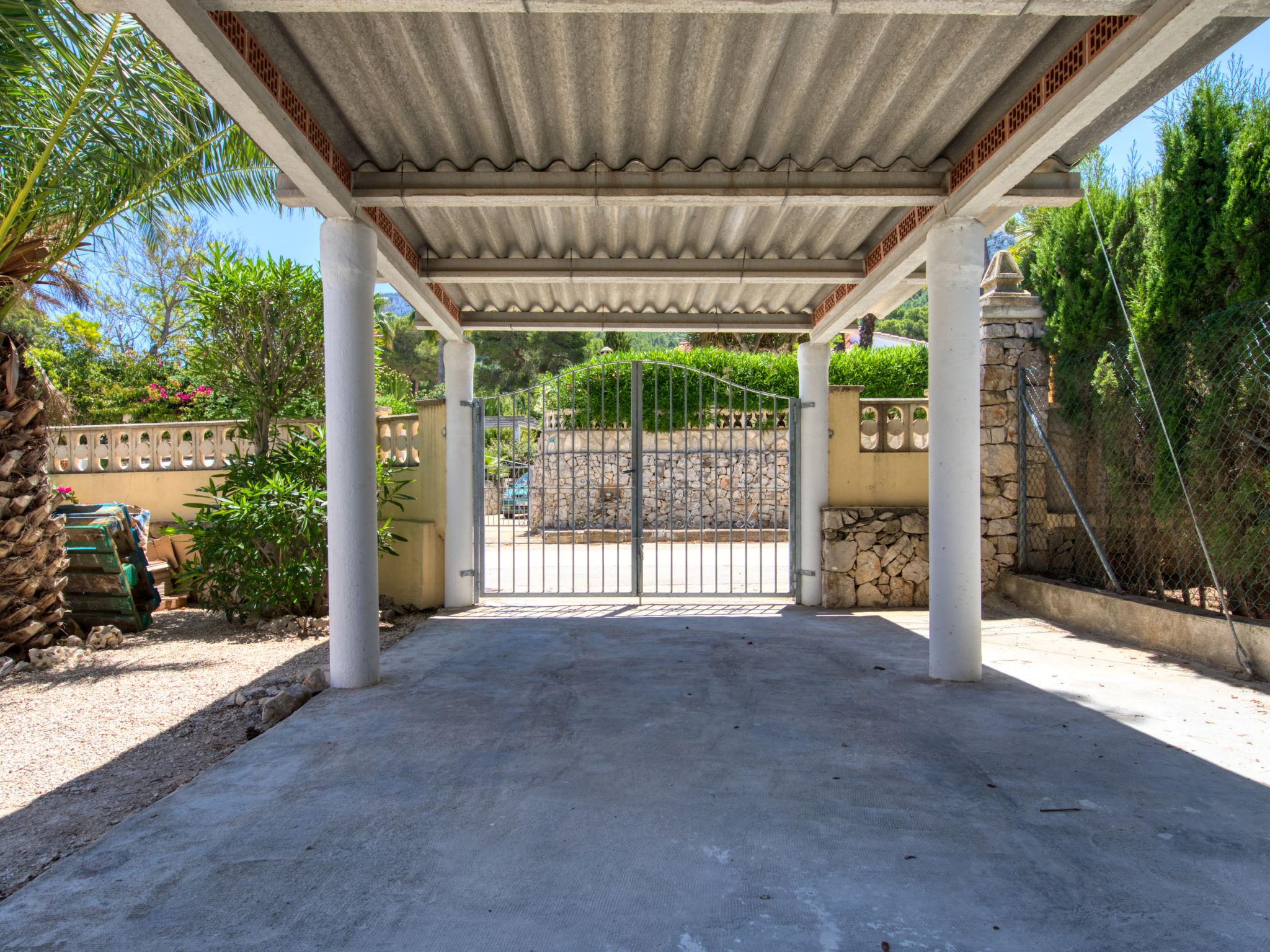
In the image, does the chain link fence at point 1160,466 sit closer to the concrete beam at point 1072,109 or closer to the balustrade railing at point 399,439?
the concrete beam at point 1072,109

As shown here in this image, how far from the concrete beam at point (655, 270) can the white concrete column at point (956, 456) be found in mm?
1829

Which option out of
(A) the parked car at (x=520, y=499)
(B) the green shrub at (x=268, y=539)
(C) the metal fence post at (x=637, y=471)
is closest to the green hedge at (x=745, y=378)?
(A) the parked car at (x=520, y=499)

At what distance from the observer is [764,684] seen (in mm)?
4688

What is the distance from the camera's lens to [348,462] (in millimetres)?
4637

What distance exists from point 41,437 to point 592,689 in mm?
4818

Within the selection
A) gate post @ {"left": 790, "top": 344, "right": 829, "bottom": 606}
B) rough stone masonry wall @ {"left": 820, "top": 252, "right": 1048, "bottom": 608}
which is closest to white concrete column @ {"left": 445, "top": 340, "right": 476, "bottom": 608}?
gate post @ {"left": 790, "top": 344, "right": 829, "bottom": 606}

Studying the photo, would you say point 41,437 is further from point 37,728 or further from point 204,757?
point 204,757

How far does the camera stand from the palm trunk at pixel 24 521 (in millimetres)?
5773

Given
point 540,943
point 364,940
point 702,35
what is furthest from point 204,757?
point 702,35

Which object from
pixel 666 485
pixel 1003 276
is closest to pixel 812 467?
pixel 1003 276

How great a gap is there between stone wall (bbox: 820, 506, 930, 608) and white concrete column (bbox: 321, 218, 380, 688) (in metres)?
4.56

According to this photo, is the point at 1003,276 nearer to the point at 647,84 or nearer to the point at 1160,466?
the point at 1160,466

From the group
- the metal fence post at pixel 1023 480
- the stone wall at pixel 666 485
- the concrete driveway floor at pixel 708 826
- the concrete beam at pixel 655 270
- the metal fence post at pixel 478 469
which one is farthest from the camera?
the stone wall at pixel 666 485

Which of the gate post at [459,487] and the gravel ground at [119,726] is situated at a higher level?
the gate post at [459,487]
